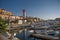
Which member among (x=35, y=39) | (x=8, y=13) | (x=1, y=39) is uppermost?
(x=8, y=13)

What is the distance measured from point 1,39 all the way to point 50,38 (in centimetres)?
279

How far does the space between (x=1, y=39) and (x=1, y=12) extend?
1113 centimetres

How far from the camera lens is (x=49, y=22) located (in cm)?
1125

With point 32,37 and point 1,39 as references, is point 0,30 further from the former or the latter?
point 32,37

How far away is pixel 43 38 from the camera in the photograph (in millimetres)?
5738

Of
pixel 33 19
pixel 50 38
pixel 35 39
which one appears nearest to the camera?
pixel 50 38

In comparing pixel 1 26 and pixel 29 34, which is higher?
pixel 1 26

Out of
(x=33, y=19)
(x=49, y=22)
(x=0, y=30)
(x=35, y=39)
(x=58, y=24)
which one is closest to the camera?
(x=0, y=30)

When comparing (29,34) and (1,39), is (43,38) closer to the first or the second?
(29,34)

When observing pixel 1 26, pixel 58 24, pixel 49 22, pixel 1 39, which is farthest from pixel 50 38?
pixel 49 22

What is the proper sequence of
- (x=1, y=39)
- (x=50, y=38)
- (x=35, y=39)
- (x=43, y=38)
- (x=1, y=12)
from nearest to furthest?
(x=1, y=39) → (x=50, y=38) → (x=43, y=38) → (x=35, y=39) → (x=1, y=12)

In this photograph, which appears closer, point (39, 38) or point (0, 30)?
point (0, 30)

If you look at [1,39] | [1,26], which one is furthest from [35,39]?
[1,39]

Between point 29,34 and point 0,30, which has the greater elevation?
point 0,30
